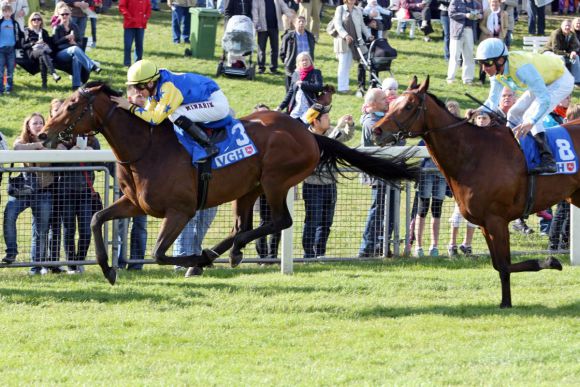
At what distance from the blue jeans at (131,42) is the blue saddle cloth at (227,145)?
9.71 m

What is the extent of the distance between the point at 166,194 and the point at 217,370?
7.21ft

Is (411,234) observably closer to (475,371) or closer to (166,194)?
(166,194)

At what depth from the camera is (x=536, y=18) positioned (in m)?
23.6

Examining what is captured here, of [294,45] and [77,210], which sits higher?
[294,45]

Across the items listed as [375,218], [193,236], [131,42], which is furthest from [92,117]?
[131,42]

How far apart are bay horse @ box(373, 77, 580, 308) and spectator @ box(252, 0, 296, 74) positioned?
33.6ft

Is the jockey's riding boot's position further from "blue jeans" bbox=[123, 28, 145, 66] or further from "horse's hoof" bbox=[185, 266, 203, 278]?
"blue jeans" bbox=[123, 28, 145, 66]

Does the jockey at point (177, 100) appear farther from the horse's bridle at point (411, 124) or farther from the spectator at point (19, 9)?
the spectator at point (19, 9)

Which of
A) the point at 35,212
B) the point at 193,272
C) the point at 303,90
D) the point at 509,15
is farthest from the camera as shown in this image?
the point at 509,15

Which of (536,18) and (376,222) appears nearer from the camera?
(376,222)

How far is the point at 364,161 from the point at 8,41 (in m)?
8.41

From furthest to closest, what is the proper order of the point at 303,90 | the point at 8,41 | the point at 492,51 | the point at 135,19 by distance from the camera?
the point at 135,19
the point at 8,41
the point at 303,90
the point at 492,51

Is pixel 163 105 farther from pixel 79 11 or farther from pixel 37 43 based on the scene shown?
pixel 79 11

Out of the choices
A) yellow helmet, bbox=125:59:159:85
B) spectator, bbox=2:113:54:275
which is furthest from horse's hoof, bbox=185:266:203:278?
yellow helmet, bbox=125:59:159:85
